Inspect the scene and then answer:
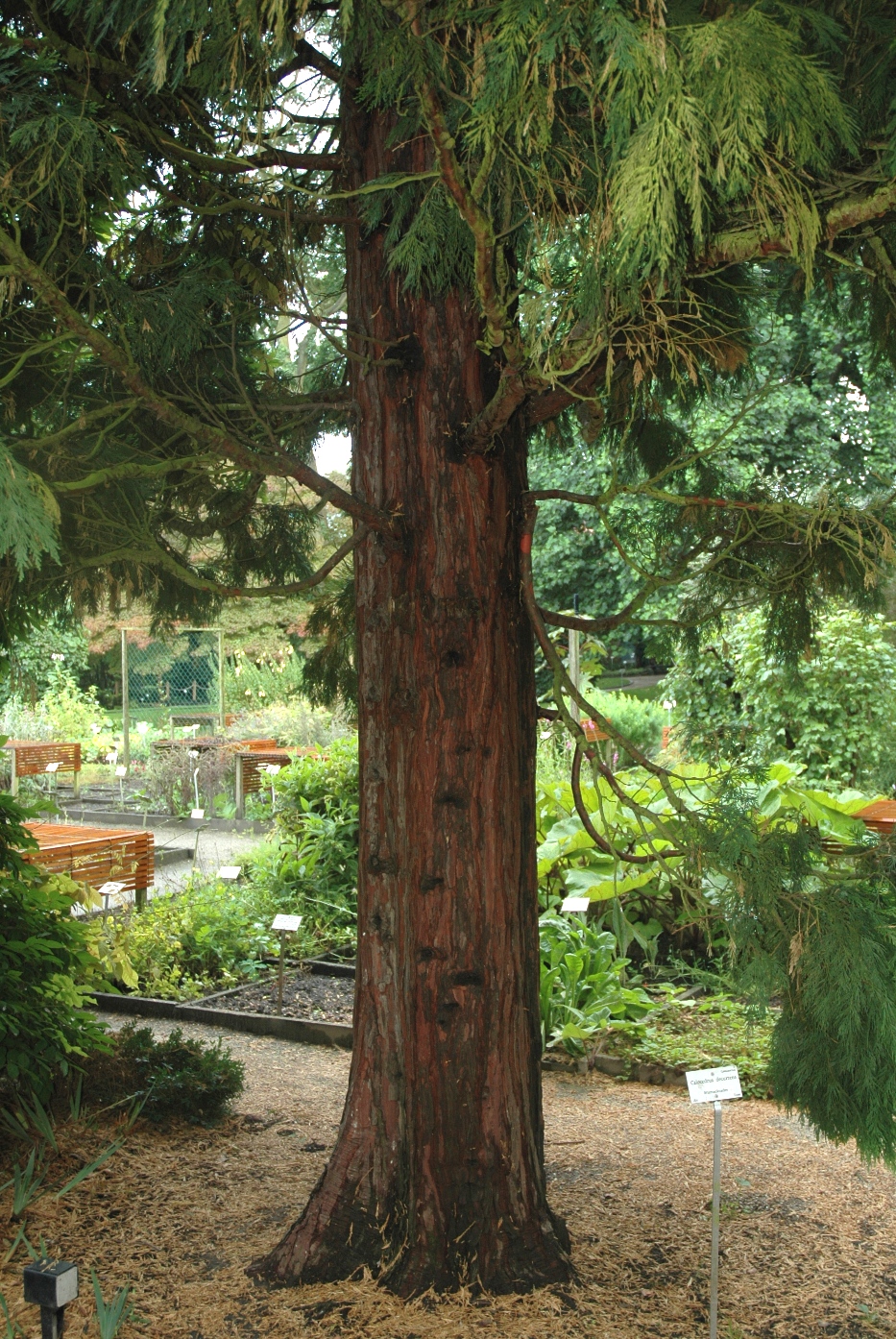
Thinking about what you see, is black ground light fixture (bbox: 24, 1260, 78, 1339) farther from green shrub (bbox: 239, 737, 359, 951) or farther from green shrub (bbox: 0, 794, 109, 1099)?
green shrub (bbox: 239, 737, 359, 951)

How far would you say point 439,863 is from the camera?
9.56ft

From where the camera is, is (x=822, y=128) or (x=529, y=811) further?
(x=529, y=811)

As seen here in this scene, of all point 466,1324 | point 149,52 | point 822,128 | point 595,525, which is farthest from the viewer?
point 595,525

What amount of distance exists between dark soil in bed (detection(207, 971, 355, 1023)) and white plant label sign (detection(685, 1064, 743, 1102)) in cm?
318

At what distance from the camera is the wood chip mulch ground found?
2789 mm

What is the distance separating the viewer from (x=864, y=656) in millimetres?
9234

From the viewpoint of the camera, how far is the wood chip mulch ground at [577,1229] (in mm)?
2789

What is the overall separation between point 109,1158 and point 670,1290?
6.08 ft

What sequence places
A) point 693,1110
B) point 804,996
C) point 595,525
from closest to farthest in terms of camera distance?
point 804,996 → point 693,1110 → point 595,525

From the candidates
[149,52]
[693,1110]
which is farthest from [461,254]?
[693,1110]

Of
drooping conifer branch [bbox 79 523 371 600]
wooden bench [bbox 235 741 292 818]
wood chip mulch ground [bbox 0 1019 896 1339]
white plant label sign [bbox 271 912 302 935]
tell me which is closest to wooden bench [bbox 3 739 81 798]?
wooden bench [bbox 235 741 292 818]

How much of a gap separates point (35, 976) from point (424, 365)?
2.25 meters

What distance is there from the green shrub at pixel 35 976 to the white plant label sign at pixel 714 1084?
1.90 m

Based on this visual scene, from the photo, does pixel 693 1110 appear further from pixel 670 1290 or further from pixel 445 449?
pixel 445 449
